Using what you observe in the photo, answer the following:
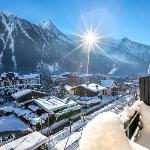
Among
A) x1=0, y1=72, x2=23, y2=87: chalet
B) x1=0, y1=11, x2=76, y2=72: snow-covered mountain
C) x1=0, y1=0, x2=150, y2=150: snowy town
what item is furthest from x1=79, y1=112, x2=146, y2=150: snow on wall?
x1=0, y1=11, x2=76, y2=72: snow-covered mountain

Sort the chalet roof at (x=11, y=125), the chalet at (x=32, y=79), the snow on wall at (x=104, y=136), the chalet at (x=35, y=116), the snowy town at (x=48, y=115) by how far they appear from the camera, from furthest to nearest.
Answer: the chalet at (x=32, y=79)
the chalet at (x=35, y=116)
the chalet roof at (x=11, y=125)
the snowy town at (x=48, y=115)
the snow on wall at (x=104, y=136)

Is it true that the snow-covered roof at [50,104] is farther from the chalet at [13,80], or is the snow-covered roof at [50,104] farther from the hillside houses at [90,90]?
the chalet at [13,80]

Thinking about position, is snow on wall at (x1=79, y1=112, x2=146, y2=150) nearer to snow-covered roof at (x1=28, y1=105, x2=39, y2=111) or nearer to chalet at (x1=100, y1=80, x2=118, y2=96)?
snow-covered roof at (x1=28, y1=105, x2=39, y2=111)

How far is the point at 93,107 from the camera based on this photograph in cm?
4641

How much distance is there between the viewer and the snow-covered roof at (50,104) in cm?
3741

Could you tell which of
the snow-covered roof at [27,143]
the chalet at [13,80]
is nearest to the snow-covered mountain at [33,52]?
the chalet at [13,80]

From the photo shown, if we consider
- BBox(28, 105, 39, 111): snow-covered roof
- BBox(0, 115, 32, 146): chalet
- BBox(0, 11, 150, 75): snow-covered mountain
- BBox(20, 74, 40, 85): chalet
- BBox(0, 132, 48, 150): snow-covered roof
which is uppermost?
BBox(0, 11, 150, 75): snow-covered mountain

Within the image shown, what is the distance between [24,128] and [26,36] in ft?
493

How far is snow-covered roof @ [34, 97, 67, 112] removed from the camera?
37.4 metres

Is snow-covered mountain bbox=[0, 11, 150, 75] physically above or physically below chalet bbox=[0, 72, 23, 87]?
above

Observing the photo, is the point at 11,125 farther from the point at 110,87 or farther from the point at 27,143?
the point at 110,87

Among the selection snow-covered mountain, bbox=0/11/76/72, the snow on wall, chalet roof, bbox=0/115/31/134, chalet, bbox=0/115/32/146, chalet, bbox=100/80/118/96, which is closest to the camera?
the snow on wall

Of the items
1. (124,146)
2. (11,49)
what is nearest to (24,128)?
(124,146)

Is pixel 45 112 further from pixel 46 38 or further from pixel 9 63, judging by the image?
pixel 46 38
